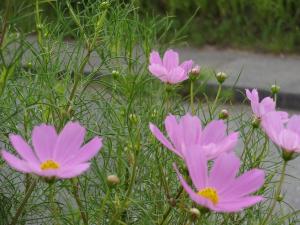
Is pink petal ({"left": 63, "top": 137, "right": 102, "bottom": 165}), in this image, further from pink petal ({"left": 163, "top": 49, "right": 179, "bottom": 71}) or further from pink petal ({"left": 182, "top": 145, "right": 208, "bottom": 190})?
pink petal ({"left": 163, "top": 49, "right": 179, "bottom": 71})

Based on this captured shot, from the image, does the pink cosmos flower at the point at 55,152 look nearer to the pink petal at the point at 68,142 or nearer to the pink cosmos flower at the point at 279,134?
the pink petal at the point at 68,142

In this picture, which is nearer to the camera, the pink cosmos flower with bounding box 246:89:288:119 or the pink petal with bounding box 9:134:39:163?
the pink petal with bounding box 9:134:39:163

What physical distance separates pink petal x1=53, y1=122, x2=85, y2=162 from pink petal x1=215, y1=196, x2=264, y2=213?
169 millimetres

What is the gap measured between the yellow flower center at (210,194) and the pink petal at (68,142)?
143 millimetres

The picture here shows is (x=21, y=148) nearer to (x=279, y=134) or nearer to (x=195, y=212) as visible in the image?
(x=195, y=212)

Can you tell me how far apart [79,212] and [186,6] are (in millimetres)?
5297

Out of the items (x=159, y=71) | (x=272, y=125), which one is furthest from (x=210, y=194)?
(x=159, y=71)

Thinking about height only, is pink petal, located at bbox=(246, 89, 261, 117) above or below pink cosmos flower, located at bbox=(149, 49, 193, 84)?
below

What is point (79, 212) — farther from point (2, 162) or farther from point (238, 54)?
point (238, 54)

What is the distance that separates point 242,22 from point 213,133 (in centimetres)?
528

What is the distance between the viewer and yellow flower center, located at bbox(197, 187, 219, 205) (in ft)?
2.70

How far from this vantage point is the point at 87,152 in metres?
0.83

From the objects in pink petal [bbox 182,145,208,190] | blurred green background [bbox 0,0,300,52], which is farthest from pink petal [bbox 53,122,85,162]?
blurred green background [bbox 0,0,300,52]

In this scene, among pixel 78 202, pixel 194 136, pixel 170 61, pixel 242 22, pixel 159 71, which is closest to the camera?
pixel 194 136
